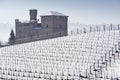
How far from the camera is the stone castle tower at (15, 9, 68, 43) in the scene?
6956cm

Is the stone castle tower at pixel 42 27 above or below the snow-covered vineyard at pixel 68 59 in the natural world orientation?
above

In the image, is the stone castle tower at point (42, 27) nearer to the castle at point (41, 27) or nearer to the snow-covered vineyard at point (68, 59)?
the castle at point (41, 27)

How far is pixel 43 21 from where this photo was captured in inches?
2817

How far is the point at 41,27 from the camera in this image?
235 ft

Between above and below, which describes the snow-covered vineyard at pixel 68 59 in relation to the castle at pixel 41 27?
below

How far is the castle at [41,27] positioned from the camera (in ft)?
228

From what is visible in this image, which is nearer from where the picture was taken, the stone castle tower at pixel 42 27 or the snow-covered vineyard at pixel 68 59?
the snow-covered vineyard at pixel 68 59

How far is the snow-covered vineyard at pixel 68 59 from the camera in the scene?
97.1 feet

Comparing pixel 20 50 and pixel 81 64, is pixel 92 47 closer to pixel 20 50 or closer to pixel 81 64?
pixel 81 64

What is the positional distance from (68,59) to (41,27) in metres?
38.6

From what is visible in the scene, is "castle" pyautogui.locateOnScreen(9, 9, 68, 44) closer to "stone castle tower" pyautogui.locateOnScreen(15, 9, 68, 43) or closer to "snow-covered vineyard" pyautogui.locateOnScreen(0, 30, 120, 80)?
"stone castle tower" pyautogui.locateOnScreen(15, 9, 68, 43)

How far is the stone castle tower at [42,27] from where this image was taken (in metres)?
69.6

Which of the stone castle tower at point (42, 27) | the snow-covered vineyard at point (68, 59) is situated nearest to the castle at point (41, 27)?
the stone castle tower at point (42, 27)

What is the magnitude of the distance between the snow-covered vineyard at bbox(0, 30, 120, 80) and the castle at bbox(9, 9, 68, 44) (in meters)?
26.9
